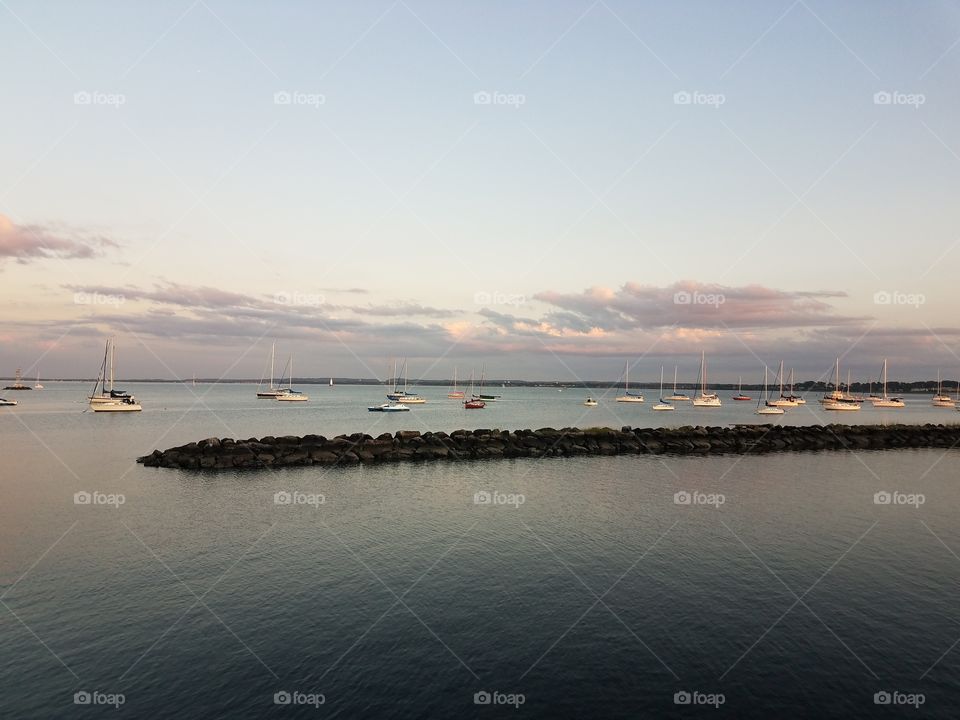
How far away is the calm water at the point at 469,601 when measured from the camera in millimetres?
14867

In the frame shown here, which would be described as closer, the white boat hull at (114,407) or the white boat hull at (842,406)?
the white boat hull at (114,407)

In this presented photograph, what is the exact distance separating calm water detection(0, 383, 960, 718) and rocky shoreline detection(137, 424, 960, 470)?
30.7 feet

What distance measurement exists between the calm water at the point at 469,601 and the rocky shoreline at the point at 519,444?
9359 mm

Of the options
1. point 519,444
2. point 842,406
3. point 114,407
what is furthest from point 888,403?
point 114,407

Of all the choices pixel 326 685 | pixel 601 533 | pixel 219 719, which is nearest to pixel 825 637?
pixel 601 533

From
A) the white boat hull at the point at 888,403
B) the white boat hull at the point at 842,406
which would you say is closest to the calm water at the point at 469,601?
the white boat hull at the point at 842,406

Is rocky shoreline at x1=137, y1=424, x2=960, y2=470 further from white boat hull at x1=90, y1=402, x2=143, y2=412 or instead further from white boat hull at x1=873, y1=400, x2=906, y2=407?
white boat hull at x1=873, y1=400, x2=906, y2=407

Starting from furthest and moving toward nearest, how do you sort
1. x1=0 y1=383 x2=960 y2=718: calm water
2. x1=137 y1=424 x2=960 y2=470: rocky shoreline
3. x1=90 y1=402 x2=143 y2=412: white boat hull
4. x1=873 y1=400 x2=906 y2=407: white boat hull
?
x1=873 y1=400 x2=906 y2=407: white boat hull < x1=90 y1=402 x2=143 y2=412: white boat hull < x1=137 y1=424 x2=960 y2=470: rocky shoreline < x1=0 y1=383 x2=960 y2=718: calm water

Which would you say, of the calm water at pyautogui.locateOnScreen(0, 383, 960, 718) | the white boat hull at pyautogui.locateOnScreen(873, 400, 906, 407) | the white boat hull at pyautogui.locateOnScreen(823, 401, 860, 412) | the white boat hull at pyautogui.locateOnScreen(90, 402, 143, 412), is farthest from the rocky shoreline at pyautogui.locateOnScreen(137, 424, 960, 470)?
the white boat hull at pyautogui.locateOnScreen(873, 400, 906, 407)

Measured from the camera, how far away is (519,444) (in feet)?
199

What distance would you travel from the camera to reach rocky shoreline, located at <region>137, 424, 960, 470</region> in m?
50.0

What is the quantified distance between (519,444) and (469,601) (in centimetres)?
4045

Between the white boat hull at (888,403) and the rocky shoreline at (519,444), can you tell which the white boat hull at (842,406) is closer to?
the white boat hull at (888,403)

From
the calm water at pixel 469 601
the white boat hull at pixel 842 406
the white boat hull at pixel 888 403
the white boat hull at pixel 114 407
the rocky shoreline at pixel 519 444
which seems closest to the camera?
the calm water at pixel 469 601
